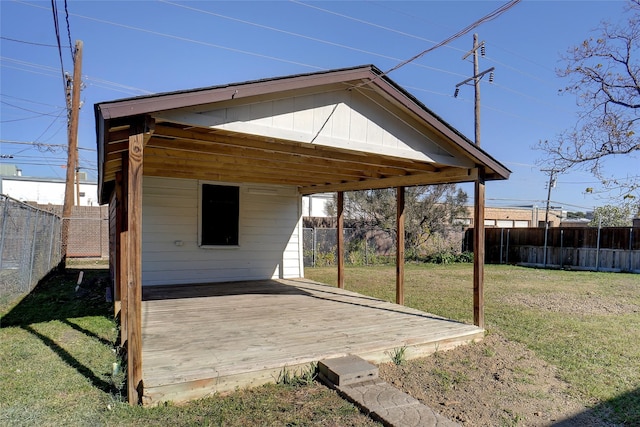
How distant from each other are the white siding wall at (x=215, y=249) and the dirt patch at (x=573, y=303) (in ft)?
15.8

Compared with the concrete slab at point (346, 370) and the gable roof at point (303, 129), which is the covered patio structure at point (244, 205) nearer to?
the gable roof at point (303, 129)

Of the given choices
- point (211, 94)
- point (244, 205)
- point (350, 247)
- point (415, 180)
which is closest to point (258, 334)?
point (211, 94)

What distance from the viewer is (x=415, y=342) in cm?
416

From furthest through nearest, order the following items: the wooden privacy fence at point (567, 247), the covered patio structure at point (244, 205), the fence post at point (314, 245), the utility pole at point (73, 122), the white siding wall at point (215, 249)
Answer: the fence post at point (314, 245) → the wooden privacy fence at point (567, 247) → the utility pole at point (73, 122) → the white siding wall at point (215, 249) → the covered patio structure at point (244, 205)

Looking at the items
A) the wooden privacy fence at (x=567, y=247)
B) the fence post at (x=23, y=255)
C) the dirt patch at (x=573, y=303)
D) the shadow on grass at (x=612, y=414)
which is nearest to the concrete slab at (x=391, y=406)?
the shadow on grass at (x=612, y=414)

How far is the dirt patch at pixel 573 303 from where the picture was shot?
709 cm

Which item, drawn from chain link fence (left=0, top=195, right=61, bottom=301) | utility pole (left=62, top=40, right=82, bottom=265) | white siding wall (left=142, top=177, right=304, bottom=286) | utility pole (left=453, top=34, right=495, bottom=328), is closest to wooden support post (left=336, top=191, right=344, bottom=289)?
white siding wall (left=142, top=177, right=304, bottom=286)

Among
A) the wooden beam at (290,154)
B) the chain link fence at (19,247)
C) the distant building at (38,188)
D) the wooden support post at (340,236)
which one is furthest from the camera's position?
the distant building at (38,188)

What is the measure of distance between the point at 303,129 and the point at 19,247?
261 inches

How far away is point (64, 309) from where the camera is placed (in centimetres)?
614

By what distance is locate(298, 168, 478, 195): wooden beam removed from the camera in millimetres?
5285

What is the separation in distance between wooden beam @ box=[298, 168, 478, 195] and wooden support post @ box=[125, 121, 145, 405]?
400cm

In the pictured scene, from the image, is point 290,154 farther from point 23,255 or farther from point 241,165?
point 23,255

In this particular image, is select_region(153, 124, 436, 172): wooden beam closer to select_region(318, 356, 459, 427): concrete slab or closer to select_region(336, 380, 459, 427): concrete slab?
select_region(318, 356, 459, 427): concrete slab
